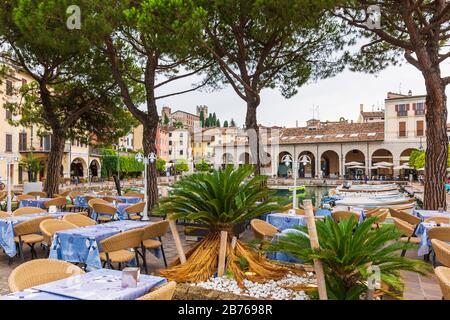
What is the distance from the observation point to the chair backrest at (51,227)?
17.7 feet

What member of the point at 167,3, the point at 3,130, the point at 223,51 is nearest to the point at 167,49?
the point at 167,3

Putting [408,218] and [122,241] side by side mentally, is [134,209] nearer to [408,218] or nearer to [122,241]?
[122,241]

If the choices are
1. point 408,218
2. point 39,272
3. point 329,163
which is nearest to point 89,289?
point 39,272

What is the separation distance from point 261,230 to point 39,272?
3.52m

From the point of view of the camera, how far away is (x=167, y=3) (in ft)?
26.6

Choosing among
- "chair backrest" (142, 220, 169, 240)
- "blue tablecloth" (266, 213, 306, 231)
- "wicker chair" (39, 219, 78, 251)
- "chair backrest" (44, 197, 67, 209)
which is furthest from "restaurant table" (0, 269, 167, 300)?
"chair backrest" (44, 197, 67, 209)

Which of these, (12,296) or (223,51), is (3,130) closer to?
(223,51)

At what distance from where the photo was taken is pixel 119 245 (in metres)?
4.85

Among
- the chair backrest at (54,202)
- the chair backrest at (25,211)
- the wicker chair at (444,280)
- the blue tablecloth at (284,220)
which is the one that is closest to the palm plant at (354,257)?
the wicker chair at (444,280)

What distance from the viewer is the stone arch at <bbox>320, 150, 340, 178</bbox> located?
4572cm

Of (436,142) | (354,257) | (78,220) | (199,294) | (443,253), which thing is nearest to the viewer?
(354,257)

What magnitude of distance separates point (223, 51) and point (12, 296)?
9781 mm

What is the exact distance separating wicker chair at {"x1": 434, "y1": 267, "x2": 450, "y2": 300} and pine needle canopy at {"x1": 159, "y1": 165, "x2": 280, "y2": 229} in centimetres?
154

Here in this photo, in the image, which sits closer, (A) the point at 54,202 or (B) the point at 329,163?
(A) the point at 54,202
